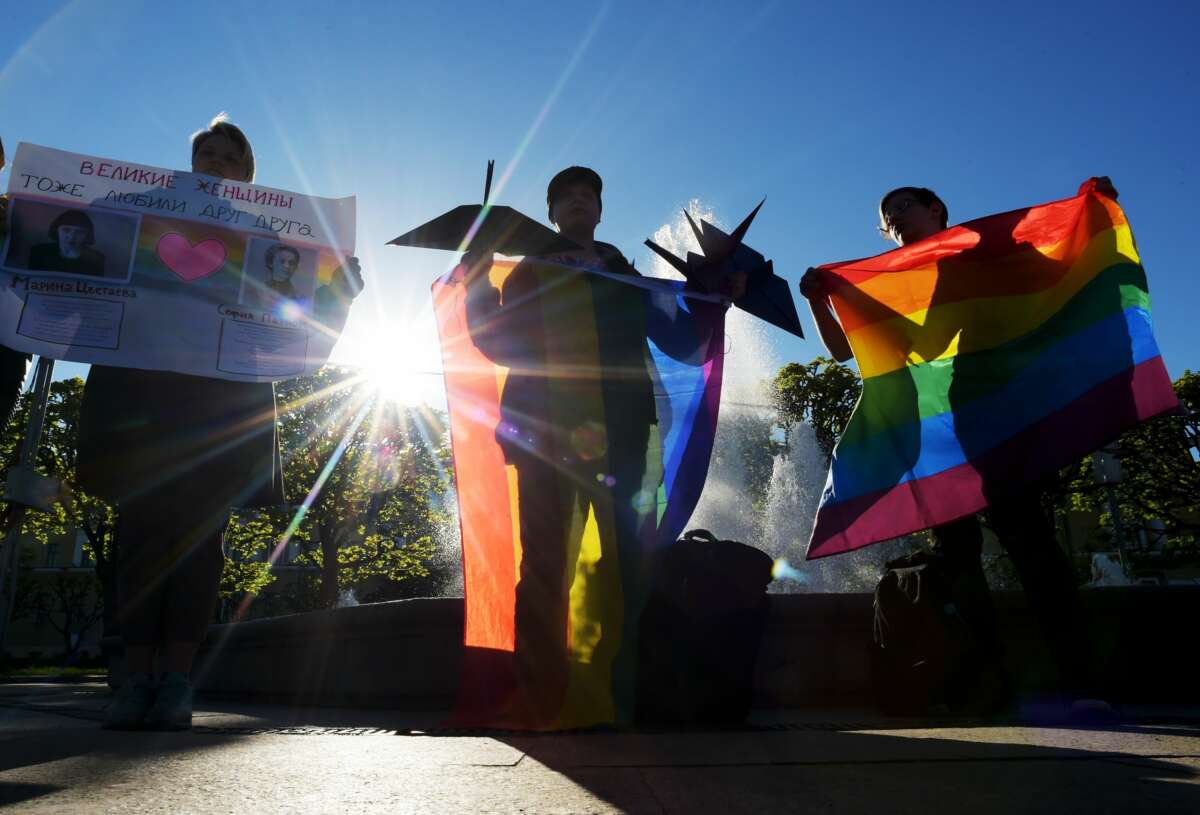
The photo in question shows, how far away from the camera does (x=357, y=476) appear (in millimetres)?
21484

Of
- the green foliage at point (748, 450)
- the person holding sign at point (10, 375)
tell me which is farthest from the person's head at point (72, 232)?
the green foliage at point (748, 450)

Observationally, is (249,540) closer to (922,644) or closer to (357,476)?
(357,476)

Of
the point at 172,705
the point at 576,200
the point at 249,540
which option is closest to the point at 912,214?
the point at 576,200

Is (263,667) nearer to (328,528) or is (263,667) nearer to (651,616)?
(651,616)

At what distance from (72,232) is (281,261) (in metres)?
0.81

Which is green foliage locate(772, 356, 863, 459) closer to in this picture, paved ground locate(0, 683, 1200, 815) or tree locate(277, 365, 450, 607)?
tree locate(277, 365, 450, 607)

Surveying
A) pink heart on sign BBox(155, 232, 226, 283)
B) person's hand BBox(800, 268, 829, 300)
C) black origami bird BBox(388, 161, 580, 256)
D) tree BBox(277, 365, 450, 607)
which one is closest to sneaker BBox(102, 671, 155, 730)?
pink heart on sign BBox(155, 232, 226, 283)

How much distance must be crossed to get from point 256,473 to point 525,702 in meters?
1.39

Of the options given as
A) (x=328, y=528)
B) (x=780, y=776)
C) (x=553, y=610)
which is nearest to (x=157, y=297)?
(x=553, y=610)

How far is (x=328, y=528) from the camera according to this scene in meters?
20.7

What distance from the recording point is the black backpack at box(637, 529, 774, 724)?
3.30 m

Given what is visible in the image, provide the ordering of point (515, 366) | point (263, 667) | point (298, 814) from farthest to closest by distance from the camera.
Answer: point (263, 667) → point (515, 366) → point (298, 814)

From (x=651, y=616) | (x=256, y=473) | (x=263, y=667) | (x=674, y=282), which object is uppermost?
(x=674, y=282)

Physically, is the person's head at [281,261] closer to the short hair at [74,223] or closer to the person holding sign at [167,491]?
the person holding sign at [167,491]
